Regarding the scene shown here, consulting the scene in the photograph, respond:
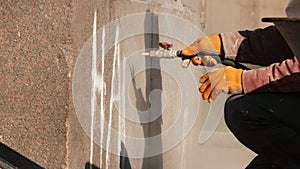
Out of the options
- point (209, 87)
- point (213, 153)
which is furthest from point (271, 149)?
point (213, 153)

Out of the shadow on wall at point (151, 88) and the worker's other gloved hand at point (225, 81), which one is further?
the shadow on wall at point (151, 88)

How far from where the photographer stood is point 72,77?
2156 mm

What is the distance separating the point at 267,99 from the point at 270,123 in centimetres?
9

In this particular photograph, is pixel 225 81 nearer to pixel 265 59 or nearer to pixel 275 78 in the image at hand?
pixel 275 78

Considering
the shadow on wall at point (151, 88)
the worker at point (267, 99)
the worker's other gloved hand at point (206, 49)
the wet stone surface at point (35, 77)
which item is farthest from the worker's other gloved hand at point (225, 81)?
the shadow on wall at point (151, 88)

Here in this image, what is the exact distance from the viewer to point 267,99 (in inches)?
84.9

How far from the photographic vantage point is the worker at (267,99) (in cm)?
212

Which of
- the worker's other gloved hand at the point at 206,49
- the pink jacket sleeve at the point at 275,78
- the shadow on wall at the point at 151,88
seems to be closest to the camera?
the pink jacket sleeve at the point at 275,78

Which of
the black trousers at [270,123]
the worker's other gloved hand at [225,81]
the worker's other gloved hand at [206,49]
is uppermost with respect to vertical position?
the worker's other gloved hand at [206,49]

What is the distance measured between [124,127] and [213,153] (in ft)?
5.49

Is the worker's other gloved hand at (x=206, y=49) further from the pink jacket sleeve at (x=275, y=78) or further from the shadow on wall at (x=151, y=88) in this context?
Result: the shadow on wall at (x=151, y=88)

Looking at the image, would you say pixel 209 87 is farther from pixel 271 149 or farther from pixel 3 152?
pixel 3 152

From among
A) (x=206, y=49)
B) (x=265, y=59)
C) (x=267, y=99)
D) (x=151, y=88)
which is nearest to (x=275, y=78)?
(x=267, y=99)

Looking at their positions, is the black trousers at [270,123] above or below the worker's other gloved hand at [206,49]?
below
